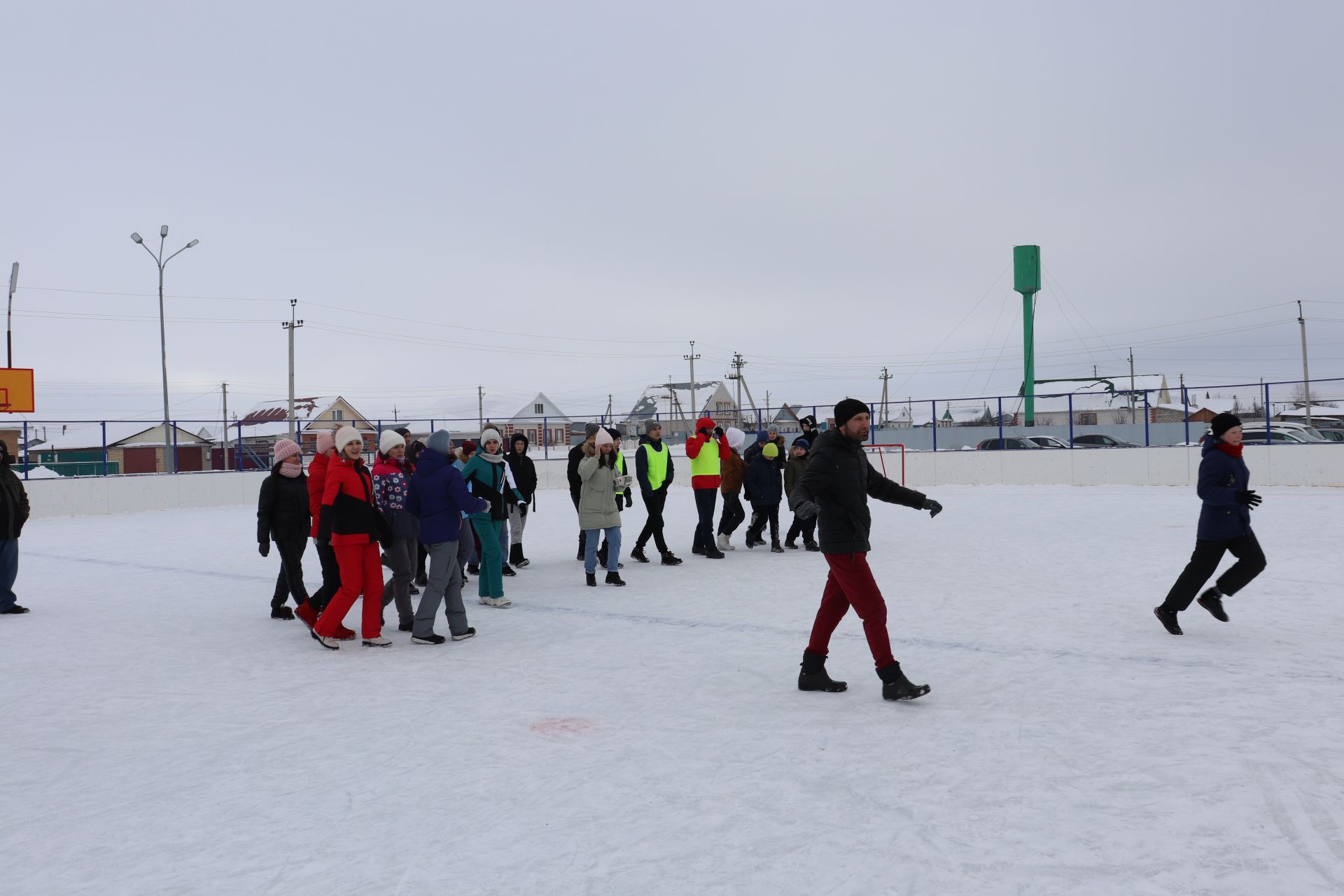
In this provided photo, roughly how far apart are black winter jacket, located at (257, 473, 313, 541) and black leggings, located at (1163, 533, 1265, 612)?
613 centimetres

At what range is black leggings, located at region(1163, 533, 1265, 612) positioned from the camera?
6.18 metres

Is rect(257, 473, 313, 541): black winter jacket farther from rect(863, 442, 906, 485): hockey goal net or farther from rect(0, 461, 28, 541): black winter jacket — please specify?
rect(863, 442, 906, 485): hockey goal net

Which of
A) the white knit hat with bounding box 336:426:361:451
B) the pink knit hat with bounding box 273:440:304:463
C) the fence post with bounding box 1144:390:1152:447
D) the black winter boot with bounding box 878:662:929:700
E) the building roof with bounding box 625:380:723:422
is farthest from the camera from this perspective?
the building roof with bounding box 625:380:723:422

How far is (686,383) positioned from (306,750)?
64.9 meters

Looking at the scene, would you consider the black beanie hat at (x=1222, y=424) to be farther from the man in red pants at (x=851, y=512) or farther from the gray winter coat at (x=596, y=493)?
the gray winter coat at (x=596, y=493)

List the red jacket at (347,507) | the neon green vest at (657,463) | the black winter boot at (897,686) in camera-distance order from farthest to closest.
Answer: the neon green vest at (657,463)
the red jacket at (347,507)
the black winter boot at (897,686)

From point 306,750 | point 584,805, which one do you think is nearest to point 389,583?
point 306,750

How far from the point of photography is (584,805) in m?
3.63

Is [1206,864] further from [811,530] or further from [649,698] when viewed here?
[811,530]

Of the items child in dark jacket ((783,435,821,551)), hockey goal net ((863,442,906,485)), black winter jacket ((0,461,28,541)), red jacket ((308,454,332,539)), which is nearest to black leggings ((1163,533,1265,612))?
child in dark jacket ((783,435,821,551))

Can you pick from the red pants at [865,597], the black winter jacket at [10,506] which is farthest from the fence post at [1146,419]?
the black winter jacket at [10,506]

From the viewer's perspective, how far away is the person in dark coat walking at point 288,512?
726 cm

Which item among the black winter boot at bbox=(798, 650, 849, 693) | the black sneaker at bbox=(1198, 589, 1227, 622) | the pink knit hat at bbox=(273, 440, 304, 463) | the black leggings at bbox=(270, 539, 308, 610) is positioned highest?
the pink knit hat at bbox=(273, 440, 304, 463)

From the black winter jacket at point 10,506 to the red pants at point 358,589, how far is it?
3357 millimetres
